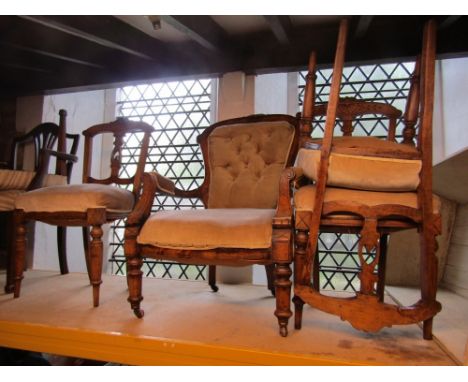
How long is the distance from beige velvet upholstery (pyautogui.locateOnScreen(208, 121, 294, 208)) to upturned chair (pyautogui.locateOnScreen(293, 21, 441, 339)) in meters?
0.55

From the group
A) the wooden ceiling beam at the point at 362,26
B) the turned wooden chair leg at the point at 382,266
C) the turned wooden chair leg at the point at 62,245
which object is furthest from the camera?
the turned wooden chair leg at the point at 62,245

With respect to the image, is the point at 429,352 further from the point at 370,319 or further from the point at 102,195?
the point at 102,195

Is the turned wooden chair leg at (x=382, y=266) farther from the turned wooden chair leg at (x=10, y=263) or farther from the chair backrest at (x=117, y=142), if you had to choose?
the turned wooden chair leg at (x=10, y=263)

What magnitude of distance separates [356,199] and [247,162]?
765mm

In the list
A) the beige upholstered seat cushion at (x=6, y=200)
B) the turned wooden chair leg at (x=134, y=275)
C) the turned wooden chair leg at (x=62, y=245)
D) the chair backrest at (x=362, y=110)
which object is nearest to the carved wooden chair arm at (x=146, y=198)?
the turned wooden chair leg at (x=134, y=275)

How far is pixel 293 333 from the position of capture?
3.98 ft

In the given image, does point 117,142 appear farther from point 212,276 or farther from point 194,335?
point 194,335

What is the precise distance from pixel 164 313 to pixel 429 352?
0.96 m

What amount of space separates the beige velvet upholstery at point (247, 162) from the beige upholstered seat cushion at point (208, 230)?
389 mm

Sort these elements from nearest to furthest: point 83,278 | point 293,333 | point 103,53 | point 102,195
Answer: point 293,333
point 102,195
point 83,278
point 103,53

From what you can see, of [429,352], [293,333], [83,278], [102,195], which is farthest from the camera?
[83,278]

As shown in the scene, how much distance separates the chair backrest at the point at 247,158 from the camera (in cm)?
175

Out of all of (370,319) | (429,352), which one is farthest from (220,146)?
(429,352)

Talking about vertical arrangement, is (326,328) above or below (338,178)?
below
